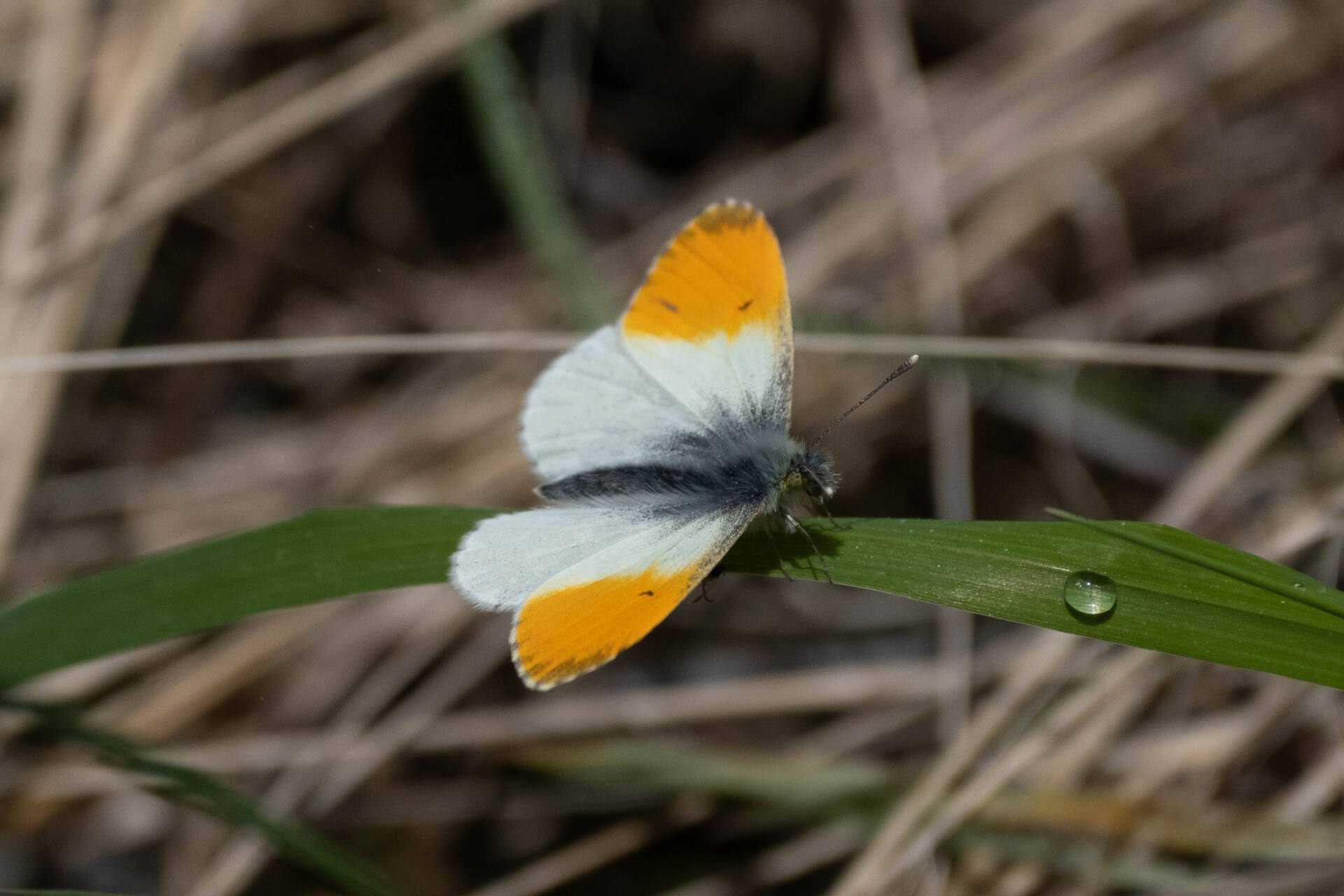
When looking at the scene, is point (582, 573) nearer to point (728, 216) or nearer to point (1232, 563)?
point (728, 216)

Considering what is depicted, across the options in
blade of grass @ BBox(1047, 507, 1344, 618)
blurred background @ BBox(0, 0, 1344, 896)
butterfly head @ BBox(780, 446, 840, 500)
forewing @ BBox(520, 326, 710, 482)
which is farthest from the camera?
blurred background @ BBox(0, 0, 1344, 896)

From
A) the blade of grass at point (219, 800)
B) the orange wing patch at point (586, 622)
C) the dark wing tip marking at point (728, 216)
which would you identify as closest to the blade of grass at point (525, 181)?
the dark wing tip marking at point (728, 216)

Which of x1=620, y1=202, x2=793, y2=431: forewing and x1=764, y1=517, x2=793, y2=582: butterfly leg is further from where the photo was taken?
x1=620, y1=202, x2=793, y2=431: forewing

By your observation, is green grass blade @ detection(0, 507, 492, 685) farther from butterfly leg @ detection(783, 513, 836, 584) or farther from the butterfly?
butterfly leg @ detection(783, 513, 836, 584)

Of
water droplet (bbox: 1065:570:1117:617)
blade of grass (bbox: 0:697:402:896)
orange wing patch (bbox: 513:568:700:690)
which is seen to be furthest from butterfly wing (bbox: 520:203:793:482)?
blade of grass (bbox: 0:697:402:896)

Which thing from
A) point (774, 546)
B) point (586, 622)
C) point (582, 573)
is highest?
point (774, 546)

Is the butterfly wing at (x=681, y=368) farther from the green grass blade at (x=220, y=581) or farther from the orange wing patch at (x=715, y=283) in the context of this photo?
the green grass blade at (x=220, y=581)

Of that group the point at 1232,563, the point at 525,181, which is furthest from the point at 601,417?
the point at 525,181
